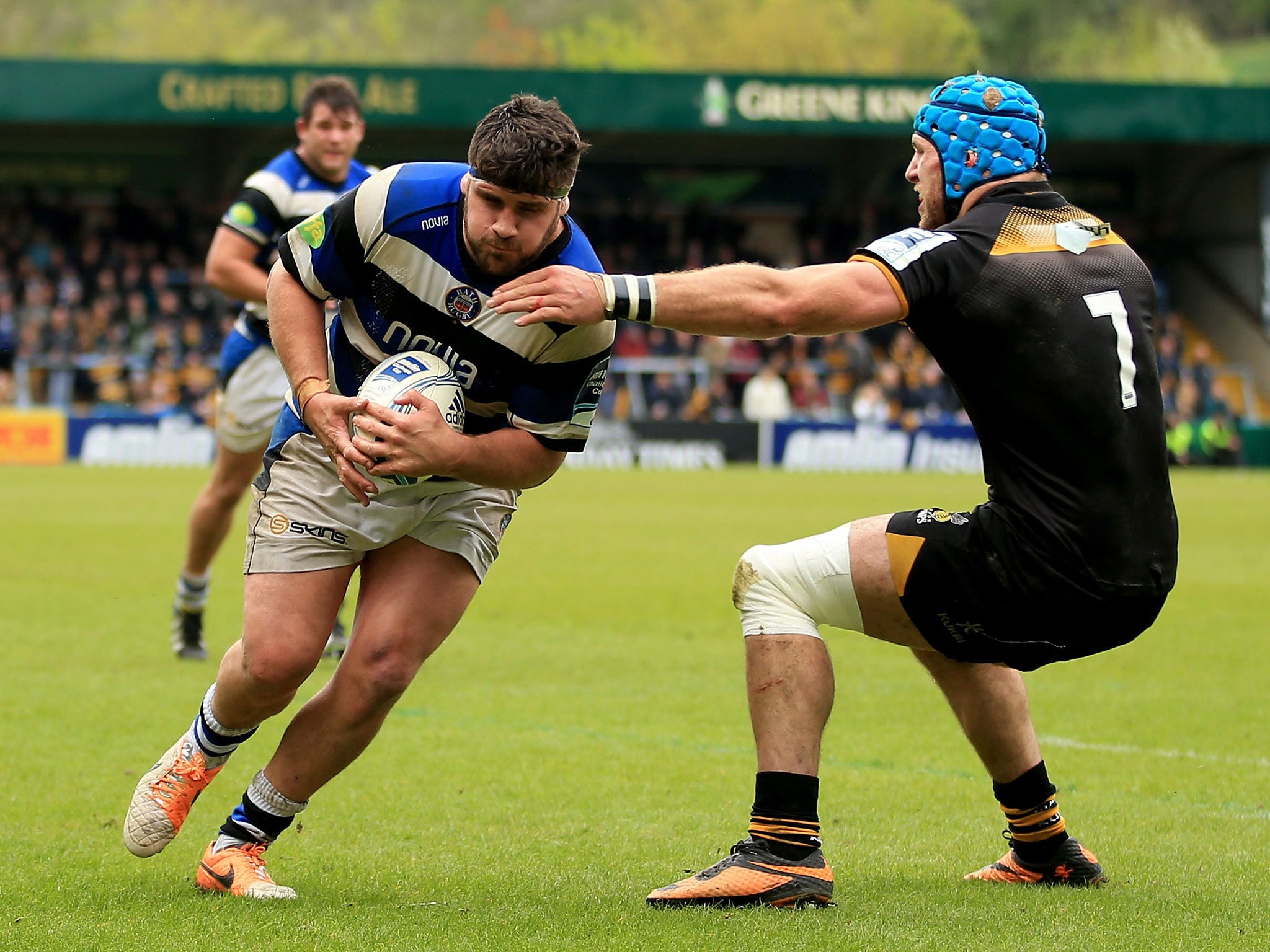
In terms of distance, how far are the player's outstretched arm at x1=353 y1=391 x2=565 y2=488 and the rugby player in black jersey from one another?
Result: 2.47ft

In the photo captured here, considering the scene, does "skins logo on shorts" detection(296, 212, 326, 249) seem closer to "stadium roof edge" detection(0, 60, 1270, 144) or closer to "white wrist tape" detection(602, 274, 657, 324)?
"white wrist tape" detection(602, 274, 657, 324)

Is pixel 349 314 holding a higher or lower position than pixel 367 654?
higher

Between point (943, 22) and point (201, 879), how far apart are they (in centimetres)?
8147

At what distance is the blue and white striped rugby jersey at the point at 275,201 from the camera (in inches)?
340

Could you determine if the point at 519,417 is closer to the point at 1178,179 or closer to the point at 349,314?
the point at 349,314

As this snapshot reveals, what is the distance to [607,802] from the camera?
5.70 m

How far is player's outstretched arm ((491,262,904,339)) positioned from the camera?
149 inches

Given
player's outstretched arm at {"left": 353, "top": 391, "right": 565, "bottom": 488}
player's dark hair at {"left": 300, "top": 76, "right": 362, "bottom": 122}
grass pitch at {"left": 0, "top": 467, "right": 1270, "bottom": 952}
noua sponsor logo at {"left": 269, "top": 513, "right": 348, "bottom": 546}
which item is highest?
Answer: player's dark hair at {"left": 300, "top": 76, "right": 362, "bottom": 122}

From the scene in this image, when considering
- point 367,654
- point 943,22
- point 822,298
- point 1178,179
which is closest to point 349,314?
point 367,654

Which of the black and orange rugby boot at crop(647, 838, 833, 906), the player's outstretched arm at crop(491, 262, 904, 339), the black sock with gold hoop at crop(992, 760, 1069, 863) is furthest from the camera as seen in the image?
the black sock with gold hoop at crop(992, 760, 1069, 863)

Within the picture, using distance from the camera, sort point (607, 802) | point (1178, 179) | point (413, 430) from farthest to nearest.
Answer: point (1178, 179) < point (607, 802) < point (413, 430)

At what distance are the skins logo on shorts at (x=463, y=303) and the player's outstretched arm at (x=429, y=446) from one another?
0.34 metres

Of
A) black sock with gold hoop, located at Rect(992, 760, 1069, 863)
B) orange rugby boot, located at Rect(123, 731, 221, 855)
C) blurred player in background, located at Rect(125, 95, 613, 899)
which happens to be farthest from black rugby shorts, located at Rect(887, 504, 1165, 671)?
orange rugby boot, located at Rect(123, 731, 221, 855)

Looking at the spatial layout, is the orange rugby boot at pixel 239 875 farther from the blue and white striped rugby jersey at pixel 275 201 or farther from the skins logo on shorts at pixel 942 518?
the blue and white striped rugby jersey at pixel 275 201
